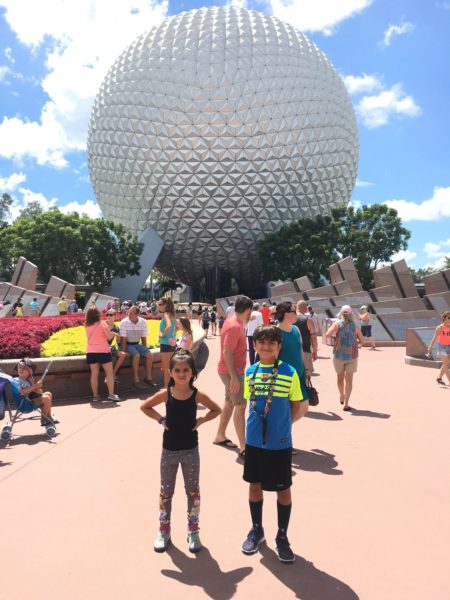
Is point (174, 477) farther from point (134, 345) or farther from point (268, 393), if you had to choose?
point (134, 345)

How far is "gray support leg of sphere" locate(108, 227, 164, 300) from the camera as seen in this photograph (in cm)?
3919

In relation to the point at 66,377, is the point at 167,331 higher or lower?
higher

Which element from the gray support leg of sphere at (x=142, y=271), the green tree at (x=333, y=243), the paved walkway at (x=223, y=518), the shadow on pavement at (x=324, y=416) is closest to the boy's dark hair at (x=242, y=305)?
the paved walkway at (x=223, y=518)

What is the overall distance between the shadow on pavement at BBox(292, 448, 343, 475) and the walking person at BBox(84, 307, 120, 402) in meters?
3.67

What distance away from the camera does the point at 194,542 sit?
322 centimetres

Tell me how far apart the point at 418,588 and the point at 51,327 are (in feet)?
31.8

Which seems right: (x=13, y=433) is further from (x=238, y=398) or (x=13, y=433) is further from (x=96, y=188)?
(x=96, y=188)

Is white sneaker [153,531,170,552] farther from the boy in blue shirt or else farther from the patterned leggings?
the boy in blue shirt

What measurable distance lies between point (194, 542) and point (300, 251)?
3375cm

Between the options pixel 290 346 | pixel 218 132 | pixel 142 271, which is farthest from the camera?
pixel 142 271

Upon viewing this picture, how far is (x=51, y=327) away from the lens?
10.9 metres

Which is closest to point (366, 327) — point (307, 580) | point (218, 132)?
point (307, 580)

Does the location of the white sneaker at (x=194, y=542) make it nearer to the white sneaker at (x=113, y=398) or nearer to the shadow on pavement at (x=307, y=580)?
the shadow on pavement at (x=307, y=580)

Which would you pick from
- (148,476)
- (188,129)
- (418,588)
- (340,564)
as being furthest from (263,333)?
(188,129)
